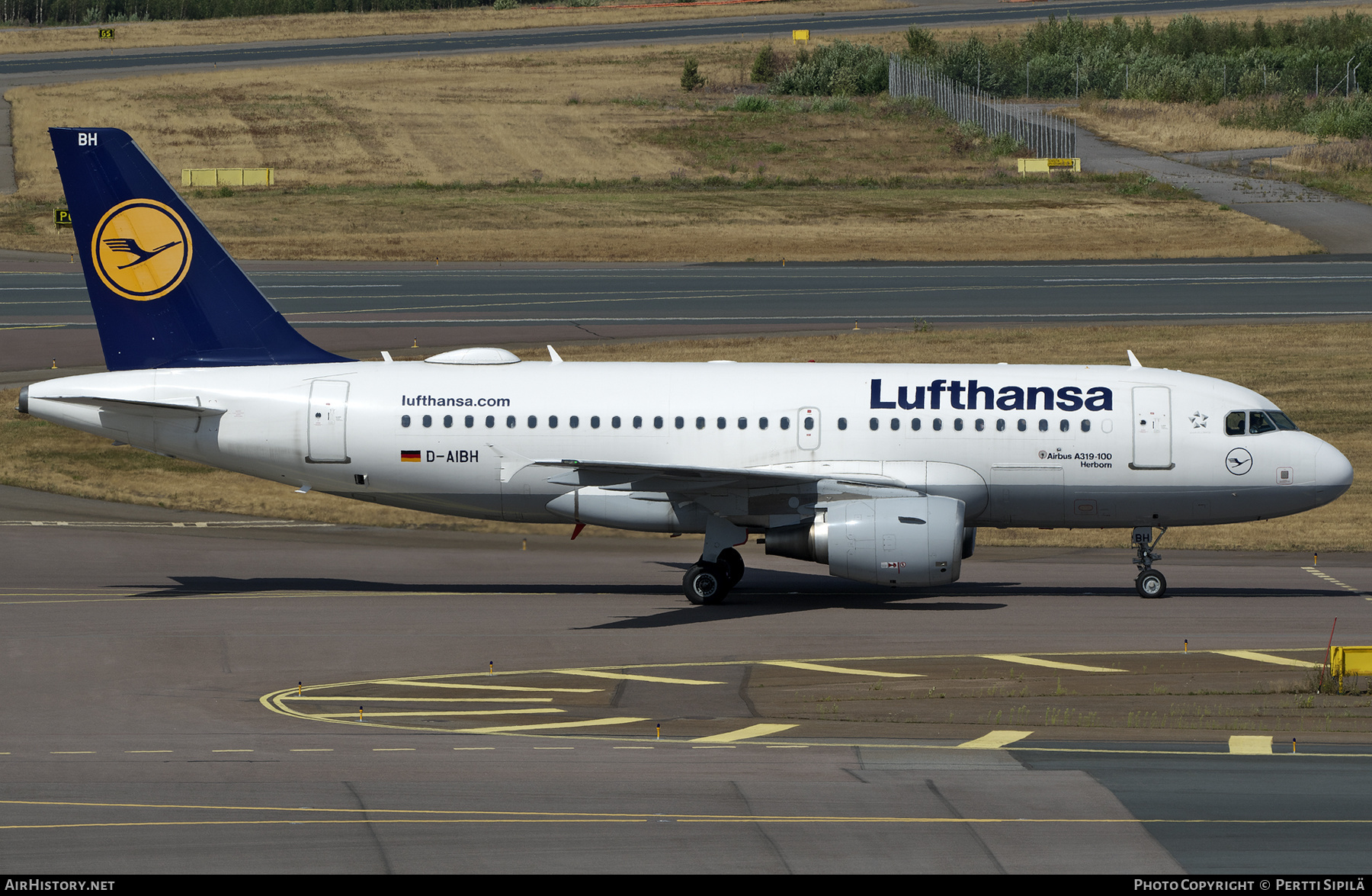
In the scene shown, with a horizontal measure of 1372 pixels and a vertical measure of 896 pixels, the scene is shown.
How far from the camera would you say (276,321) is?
33.3 metres

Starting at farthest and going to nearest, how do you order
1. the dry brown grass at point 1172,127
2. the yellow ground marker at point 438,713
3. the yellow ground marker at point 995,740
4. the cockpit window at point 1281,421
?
1. the dry brown grass at point 1172,127
2. the cockpit window at point 1281,421
3. the yellow ground marker at point 438,713
4. the yellow ground marker at point 995,740

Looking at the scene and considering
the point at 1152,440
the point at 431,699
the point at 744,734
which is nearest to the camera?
the point at 744,734

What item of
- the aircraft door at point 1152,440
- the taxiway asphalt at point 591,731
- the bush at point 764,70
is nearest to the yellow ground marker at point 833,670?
the taxiway asphalt at point 591,731

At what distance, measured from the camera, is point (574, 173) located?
10069 centimetres

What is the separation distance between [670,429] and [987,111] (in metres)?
90.8

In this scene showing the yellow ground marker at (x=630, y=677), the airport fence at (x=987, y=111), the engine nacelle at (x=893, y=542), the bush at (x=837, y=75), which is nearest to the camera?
the yellow ground marker at (x=630, y=677)

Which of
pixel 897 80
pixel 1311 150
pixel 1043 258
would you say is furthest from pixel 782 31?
pixel 1043 258

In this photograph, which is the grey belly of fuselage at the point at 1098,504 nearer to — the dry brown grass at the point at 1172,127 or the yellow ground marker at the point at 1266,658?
the yellow ground marker at the point at 1266,658

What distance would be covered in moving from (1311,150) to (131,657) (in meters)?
96.3

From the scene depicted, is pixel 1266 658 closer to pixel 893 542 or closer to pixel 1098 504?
pixel 1098 504

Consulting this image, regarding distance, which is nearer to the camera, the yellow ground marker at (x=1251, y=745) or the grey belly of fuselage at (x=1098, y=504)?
the yellow ground marker at (x=1251, y=745)

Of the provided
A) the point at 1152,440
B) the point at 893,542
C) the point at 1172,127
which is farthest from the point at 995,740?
the point at 1172,127

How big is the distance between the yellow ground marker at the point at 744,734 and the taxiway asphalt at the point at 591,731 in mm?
85

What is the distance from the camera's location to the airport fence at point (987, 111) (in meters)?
108
